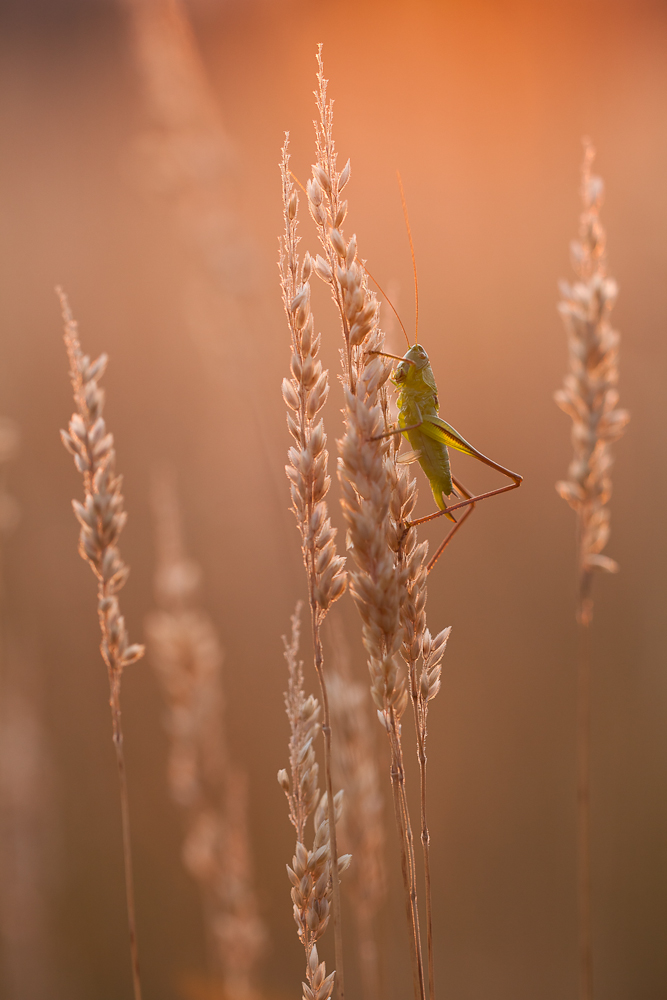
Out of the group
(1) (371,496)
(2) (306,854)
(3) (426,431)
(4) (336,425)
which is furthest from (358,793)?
(4) (336,425)

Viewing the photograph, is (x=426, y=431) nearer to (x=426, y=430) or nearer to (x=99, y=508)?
(x=426, y=430)

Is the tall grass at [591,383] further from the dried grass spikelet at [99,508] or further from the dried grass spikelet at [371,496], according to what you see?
the dried grass spikelet at [99,508]

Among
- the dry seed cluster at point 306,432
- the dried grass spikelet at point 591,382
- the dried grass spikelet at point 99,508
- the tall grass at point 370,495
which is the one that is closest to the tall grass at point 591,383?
the dried grass spikelet at point 591,382

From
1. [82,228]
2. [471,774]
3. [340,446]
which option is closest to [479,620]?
[471,774]

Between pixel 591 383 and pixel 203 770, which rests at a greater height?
pixel 591 383

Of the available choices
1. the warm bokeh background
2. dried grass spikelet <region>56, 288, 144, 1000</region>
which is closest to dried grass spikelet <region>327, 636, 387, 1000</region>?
dried grass spikelet <region>56, 288, 144, 1000</region>

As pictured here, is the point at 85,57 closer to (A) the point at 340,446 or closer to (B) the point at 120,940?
(A) the point at 340,446

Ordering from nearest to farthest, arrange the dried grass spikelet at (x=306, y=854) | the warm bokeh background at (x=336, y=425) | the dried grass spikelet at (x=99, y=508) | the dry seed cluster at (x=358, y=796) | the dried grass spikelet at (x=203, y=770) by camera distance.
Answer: the dried grass spikelet at (x=306, y=854)
the dried grass spikelet at (x=99, y=508)
the dry seed cluster at (x=358, y=796)
the dried grass spikelet at (x=203, y=770)
the warm bokeh background at (x=336, y=425)

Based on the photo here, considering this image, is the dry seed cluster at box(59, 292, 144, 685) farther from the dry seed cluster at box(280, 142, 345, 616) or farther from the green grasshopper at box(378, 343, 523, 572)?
the green grasshopper at box(378, 343, 523, 572)
